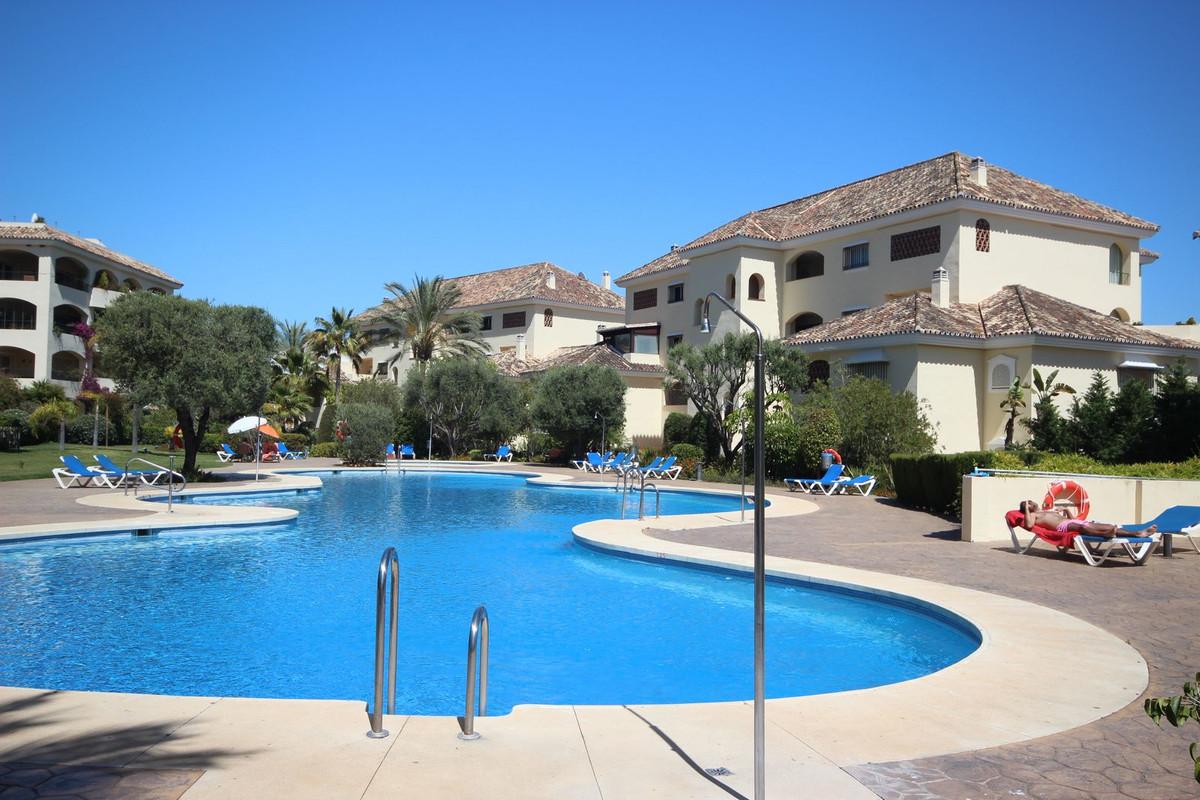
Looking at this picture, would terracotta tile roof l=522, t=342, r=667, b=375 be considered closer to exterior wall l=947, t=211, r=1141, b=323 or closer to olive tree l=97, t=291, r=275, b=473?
exterior wall l=947, t=211, r=1141, b=323

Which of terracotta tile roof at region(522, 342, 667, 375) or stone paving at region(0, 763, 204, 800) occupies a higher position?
terracotta tile roof at region(522, 342, 667, 375)

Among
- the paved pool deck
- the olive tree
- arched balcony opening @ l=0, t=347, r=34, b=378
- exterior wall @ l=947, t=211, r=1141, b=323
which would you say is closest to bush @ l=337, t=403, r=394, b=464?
the olive tree

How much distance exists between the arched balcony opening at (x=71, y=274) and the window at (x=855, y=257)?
4039 centimetres

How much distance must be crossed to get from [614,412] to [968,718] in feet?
102

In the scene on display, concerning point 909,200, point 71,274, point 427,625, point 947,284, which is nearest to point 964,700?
point 427,625

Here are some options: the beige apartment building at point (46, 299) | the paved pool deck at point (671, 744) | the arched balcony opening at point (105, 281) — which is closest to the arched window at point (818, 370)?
the paved pool deck at point (671, 744)

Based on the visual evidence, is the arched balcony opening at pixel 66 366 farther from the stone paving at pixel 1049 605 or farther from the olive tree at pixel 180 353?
the stone paving at pixel 1049 605

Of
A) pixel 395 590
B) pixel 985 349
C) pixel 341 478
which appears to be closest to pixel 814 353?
pixel 985 349

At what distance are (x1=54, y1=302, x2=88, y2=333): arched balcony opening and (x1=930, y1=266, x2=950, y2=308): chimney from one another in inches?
1662

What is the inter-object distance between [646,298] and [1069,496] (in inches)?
1232

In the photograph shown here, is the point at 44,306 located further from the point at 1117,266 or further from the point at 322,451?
the point at 1117,266

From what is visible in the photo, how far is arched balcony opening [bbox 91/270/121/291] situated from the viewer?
164 ft

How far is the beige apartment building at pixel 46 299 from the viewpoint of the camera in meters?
45.5

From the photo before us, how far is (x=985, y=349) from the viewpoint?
29125 millimetres
